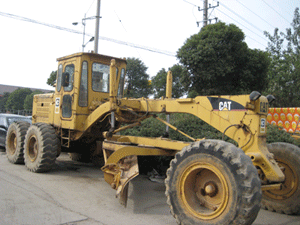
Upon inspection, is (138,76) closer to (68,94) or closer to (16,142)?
(16,142)

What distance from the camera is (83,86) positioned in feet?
25.8

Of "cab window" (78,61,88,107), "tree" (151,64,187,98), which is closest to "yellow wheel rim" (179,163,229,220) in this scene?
"cab window" (78,61,88,107)

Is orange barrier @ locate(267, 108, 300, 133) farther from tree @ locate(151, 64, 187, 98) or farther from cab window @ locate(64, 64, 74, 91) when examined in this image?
tree @ locate(151, 64, 187, 98)

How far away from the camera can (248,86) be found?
1692cm

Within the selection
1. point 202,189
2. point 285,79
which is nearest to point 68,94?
point 202,189

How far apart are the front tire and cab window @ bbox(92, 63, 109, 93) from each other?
13.9 feet

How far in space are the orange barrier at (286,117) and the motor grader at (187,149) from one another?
880 centimetres

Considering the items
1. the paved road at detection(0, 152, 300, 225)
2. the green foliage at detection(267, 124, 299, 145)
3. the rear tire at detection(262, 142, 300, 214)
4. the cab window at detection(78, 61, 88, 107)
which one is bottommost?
the paved road at detection(0, 152, 300, 225)

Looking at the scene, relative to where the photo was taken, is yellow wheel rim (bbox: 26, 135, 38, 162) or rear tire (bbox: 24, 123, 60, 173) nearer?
rear tire (bbox: 24, 123, 60, 173)

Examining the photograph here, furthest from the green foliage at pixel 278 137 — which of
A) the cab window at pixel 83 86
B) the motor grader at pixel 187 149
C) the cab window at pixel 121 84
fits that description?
the cab window at pixel 83 86

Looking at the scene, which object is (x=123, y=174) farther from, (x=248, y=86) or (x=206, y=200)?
(x=248, y=86)

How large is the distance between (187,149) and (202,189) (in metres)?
0.65

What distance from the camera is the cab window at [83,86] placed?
7832 millimetres

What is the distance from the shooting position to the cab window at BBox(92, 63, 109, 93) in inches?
314
